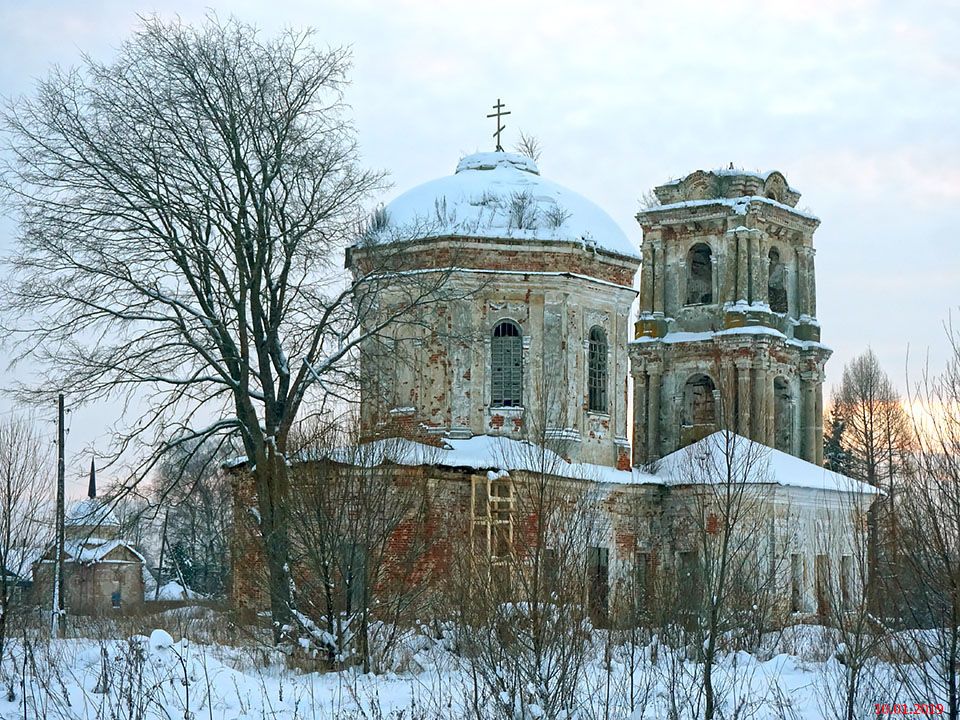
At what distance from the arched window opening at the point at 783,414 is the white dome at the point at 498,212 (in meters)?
12.1

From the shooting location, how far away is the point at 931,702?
1155 centimetres

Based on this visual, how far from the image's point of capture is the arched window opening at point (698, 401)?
37125mm

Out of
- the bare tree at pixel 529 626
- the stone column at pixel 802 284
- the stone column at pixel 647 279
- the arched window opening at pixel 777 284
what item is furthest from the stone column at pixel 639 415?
the bare tree at pixel 529 626

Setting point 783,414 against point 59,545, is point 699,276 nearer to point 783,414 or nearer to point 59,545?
point 783,414

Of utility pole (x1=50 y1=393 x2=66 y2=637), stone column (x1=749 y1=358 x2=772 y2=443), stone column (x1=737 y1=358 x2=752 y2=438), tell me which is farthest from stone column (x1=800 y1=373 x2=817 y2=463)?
utility pole (x1=50 y1=393 x2=66 y2=637)

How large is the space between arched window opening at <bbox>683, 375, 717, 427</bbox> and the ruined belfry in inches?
1.1

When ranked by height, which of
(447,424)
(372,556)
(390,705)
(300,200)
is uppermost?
(300,200)

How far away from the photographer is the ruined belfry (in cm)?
3581

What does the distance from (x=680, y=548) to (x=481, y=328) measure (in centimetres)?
619

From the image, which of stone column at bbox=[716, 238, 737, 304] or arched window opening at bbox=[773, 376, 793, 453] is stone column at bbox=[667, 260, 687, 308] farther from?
arched window opening at bbox=[773, 376, 793, 453]

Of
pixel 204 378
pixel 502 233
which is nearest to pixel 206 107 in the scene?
pixel 204 378

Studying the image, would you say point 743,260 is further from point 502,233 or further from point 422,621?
point 422,621

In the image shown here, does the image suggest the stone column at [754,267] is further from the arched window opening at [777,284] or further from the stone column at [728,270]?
the arched window opening at [777,284]

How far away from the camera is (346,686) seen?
13.9 meters
